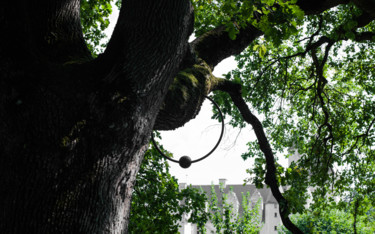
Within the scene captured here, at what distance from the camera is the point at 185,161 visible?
132 inches

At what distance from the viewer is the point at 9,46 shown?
237 cm

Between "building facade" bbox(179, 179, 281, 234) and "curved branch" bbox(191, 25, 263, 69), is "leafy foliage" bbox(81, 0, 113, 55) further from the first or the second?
"building facade" bbox(179, 179, 281, 234)

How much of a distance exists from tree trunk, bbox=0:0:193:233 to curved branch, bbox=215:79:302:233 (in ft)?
5.61

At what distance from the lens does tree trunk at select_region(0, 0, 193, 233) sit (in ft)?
6.84

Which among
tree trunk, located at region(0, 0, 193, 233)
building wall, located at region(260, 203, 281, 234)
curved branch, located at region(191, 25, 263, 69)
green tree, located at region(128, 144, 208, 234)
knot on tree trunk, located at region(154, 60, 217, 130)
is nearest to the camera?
tree trunk, located at region(0, 0, 193, 233)

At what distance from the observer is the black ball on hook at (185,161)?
332cm

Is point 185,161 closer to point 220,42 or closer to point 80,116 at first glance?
point 80,116

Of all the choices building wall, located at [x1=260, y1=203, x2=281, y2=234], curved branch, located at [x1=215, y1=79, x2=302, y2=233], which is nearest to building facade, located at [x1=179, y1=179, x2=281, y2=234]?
building wall, located at [x1=260, y1=203, x2=281, y2=234]

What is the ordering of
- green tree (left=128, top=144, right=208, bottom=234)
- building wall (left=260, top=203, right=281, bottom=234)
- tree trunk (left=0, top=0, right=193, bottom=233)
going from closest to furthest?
tree trunk (left=0, top=0, right=193, bottom=233) < green tree (left=128, top=144, right=208, bottom=234) < building wall (left=260, top=203, right=281, bottom=234)

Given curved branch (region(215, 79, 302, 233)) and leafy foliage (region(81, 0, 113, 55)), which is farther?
leafy foliage (region(81, 0, 113, 55))

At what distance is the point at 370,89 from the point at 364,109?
582 mm

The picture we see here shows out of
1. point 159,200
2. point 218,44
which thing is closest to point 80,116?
point 218,44

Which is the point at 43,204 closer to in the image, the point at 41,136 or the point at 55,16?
the point at 41,136

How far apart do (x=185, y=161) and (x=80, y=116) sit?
4.35ft
